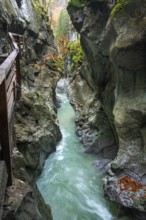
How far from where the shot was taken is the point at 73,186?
33.5 feet

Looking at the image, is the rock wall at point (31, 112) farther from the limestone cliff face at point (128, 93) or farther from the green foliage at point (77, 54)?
the limestone cliff face at point (128, 93)

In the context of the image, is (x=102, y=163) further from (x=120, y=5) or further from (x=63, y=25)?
(x=63, y=25)

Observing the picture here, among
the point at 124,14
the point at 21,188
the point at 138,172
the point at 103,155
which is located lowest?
the point at 103,155

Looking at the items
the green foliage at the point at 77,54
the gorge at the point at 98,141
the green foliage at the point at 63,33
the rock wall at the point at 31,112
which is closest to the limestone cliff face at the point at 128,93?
the gorge at the point at 98,141

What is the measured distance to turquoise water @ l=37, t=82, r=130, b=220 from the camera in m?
8.59

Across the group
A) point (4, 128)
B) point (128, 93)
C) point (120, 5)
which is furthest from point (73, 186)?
point (120, 5)

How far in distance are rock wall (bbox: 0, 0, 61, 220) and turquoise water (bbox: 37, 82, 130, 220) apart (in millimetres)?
686

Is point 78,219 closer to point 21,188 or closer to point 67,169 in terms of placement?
point 67,169

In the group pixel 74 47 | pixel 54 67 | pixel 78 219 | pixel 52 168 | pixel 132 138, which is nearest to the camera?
pixel 78 219

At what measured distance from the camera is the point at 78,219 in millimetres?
8258

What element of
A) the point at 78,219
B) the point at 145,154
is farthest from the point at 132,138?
the point at 78,219

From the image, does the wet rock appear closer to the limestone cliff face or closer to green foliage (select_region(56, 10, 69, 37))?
the limestone cliff face

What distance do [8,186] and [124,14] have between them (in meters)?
6.51

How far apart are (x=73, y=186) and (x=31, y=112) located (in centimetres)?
378
